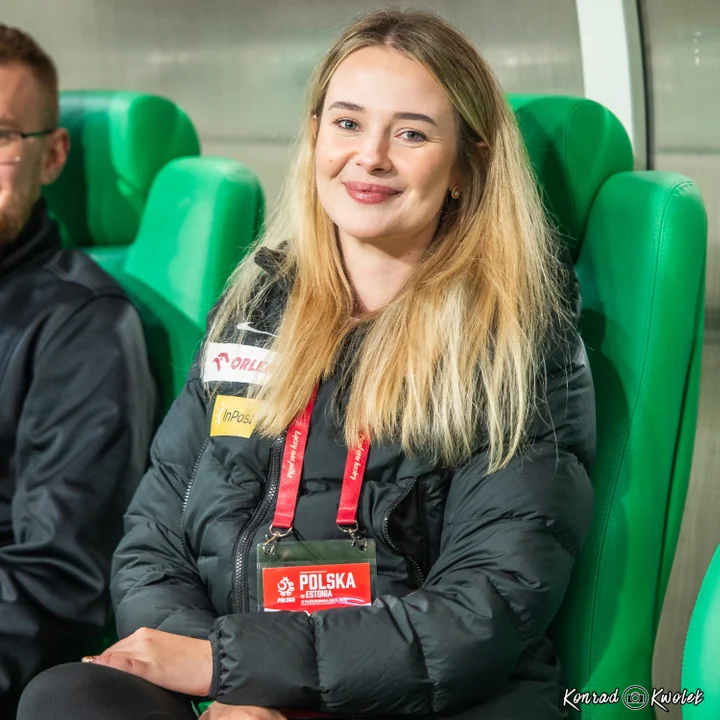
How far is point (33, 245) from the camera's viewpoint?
6.62ft

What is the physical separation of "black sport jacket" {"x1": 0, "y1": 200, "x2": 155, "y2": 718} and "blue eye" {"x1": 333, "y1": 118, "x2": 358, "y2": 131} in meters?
0.55

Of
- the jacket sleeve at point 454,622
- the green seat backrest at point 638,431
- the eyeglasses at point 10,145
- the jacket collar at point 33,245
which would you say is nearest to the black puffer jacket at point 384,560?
the jacket sleeve at point 454,622

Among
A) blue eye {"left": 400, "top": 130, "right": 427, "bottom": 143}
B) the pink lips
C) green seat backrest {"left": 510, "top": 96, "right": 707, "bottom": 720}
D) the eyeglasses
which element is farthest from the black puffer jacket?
the eyeglasses

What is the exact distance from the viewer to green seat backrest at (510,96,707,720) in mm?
1624

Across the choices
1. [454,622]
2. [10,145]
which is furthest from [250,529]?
[10,145]

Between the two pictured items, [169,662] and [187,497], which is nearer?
[169,662]

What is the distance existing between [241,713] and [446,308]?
0.60 metres

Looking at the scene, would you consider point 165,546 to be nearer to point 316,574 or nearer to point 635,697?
point 316,574

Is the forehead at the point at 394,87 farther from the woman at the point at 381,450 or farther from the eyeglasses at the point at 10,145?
the eyeglasses at the point at 10,145

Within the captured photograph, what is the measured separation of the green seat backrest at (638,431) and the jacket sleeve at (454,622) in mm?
163

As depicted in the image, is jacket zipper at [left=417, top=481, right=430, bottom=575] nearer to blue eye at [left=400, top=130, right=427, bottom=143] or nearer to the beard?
blue eye at [left=400, top=130, right=427, bottom=143]

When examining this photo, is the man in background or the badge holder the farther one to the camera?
Result: the man in background

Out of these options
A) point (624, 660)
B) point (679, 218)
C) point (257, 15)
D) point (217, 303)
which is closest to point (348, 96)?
point (217, 303)

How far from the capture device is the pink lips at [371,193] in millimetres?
1608
